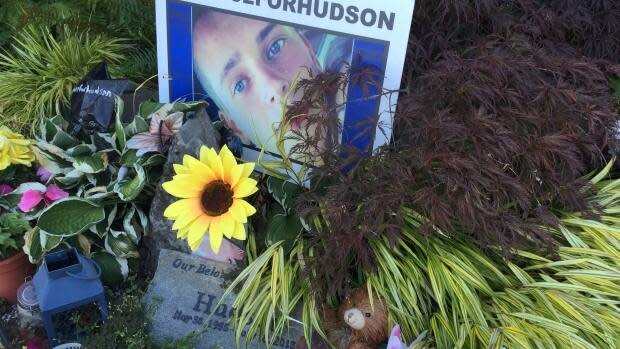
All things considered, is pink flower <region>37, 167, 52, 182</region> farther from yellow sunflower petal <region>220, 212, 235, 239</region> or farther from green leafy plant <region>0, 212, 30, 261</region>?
yellow sunflower petal <region>220, 212, 235, 239</region>

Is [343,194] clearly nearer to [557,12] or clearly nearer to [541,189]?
[541,189]

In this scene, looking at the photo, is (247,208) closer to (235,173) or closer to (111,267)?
(235,173)

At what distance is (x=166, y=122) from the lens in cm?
257

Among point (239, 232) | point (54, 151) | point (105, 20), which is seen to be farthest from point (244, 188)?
point (105, 20)

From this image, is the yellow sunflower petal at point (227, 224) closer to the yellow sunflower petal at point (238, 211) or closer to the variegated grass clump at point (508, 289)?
the yellow sunflower petal at point (238, 211)

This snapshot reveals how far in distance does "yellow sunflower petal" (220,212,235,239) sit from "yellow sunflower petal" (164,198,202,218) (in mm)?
100

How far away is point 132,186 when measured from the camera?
8.09ft

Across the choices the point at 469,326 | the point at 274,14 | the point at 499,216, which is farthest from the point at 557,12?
the point at 469,326

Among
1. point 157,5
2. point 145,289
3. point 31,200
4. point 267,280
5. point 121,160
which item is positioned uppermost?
point 157,5

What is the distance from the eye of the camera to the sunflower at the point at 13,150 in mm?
2543

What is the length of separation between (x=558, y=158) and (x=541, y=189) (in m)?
0.14

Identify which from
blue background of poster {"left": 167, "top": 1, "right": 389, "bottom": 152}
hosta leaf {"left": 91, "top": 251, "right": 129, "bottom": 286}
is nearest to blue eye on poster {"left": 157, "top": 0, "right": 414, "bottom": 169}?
blue background of poster {"left": 167, "top": 1, "right": 389, "bottom": 152}

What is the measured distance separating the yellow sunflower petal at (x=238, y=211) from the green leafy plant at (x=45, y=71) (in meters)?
1.64

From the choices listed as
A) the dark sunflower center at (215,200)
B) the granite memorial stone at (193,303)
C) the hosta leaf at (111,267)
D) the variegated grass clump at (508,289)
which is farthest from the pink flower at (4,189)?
the variegated grass clump at (508,289)
